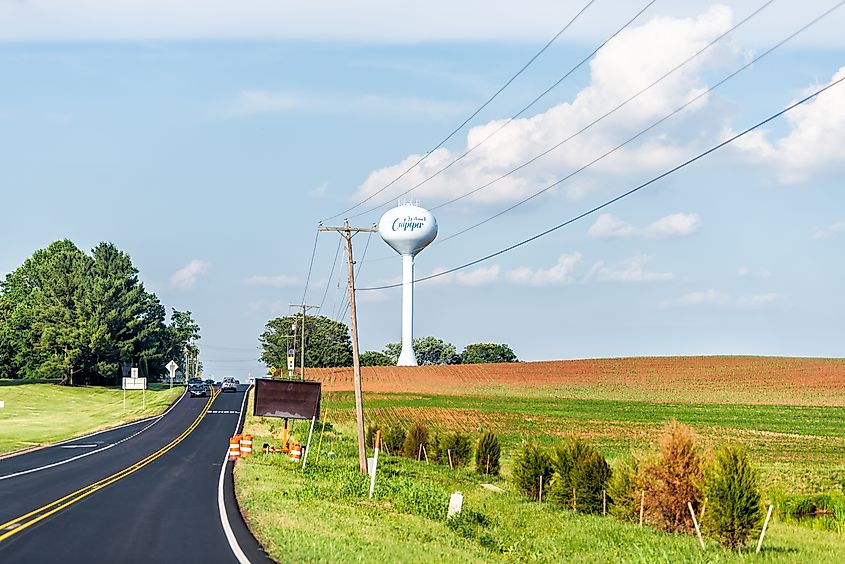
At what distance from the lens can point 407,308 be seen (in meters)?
143

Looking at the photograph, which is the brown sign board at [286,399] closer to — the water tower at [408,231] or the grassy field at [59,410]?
the grassy field at [59,410]

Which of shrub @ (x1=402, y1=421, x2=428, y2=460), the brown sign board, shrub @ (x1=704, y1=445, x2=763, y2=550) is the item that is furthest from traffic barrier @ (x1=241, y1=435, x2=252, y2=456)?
shrub @ (x1=704, y1=445, x2=763, y2=550)

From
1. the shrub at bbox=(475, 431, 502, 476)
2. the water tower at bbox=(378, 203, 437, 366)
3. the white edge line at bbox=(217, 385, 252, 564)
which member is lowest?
the white edge line at bbox=(217, 385, 252, 564)

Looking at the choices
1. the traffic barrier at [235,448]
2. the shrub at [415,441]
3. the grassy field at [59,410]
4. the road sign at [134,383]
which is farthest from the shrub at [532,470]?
the road sign at [134,383]

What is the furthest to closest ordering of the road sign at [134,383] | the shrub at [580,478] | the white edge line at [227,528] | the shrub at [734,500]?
the road sign at [134,383], the shrub at [580,478], the shrub at [734,500], the white edge line at [227,528]

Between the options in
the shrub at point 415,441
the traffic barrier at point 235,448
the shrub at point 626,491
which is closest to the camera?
the shrub at point 626,491

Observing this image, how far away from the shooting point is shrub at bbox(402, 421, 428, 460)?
170 feet

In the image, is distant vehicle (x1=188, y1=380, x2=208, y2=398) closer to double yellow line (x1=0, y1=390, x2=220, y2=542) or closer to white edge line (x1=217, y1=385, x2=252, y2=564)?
double yellow line (x1=0, y1=390, x2=220, y2=542)

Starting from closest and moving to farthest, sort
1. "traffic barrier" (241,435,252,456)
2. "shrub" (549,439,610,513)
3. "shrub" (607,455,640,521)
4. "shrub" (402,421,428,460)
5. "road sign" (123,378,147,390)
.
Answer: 1. "shrub" (607,455,640,521)
2. "shrub" (549,439,610,513)
3. "traffic barrier" (241,435,252,456)
4. "shrub" (402,421,428,460)
5. "road sign" (123,378,147,390)

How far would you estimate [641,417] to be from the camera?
75.2 metres

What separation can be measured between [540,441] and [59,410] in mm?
59621

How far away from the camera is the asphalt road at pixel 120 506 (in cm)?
1881

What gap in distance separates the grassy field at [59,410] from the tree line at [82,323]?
412 cm

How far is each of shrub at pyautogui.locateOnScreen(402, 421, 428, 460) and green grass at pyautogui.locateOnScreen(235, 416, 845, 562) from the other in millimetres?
16250
